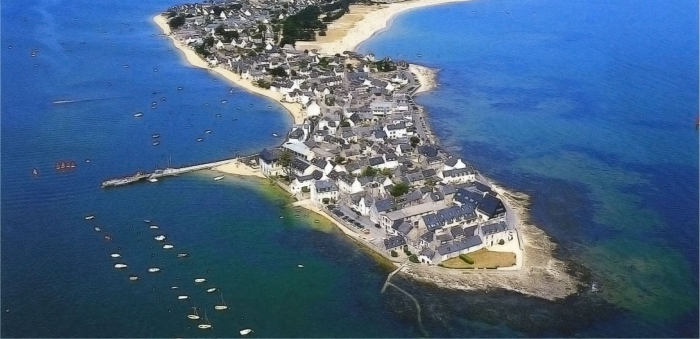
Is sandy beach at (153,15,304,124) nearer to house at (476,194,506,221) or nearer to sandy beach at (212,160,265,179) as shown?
sandy beach at (212,160,265,179)

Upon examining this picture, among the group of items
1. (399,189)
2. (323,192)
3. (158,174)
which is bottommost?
(158,174)

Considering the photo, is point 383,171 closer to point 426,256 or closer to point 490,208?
point 490,208

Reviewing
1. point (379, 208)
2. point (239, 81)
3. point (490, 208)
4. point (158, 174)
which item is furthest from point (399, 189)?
point (239, 81)

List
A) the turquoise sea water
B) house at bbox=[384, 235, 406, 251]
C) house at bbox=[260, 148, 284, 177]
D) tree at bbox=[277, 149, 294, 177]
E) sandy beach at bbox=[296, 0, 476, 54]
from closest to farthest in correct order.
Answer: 1. house at bbox=[384, 235, 406, 251]
2. the turquoise sea water
3. tree at bbox=[277, 149, 294, 177]
4. house at bbox=[260, 148, 284, 177]
5. sandy beach at bbox=[296, 0, 476, 54]

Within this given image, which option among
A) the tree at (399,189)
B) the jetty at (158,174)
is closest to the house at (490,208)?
the tree at (399,189)

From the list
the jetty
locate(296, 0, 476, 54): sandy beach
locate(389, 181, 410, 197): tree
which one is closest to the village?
locate(389, 181, 410, 197): tree

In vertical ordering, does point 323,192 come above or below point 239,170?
above
